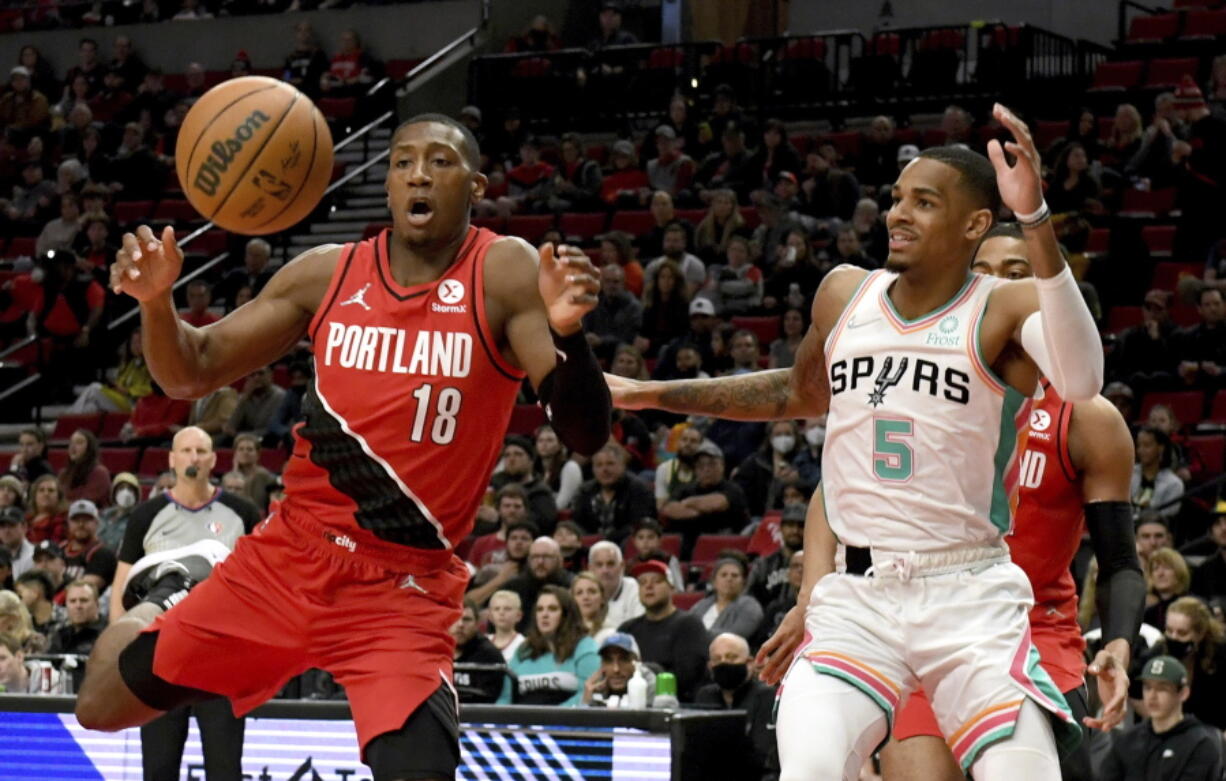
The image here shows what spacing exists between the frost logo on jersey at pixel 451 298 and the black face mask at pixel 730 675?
5126 millimetres

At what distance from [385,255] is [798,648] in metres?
1.56

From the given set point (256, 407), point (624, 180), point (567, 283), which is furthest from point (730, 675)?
point (624, 180)

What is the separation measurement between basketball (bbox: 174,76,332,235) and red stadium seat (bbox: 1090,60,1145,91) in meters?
13.1

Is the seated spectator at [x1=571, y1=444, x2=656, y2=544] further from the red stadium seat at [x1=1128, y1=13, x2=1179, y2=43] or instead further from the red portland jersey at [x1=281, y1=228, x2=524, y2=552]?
the red stadium seat at [x1=1128, y1=13, x2=1179, y2=43]

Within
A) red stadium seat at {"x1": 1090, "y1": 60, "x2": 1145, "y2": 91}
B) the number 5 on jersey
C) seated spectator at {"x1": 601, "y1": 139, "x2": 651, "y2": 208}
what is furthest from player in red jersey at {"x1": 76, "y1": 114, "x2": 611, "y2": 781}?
red stadium seat at {"x1": 1090, "y1": 60, "x2": 1145, "y2": 91}

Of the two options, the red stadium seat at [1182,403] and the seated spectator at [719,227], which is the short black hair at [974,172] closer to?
the red stadium seat at [1182,403]

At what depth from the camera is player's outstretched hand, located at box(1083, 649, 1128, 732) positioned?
171 inches

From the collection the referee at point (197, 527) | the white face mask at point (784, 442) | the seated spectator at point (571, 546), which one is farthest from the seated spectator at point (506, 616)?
the white face mask at point (784, 442)

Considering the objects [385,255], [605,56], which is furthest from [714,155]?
[385,255]

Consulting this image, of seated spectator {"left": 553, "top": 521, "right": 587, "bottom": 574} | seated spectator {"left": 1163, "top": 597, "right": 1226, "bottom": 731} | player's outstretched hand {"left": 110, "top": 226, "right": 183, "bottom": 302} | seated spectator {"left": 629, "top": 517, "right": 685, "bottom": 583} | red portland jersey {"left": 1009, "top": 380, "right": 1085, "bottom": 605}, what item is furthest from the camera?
seated spectator {"left": 553, "top": 521, "right": 587, "bottom": 574}

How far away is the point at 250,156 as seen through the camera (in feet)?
18.5

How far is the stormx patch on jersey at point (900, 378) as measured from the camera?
4.50 meters

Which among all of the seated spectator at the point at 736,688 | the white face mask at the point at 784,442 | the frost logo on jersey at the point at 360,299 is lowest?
the seated spectator at the point at 736,688

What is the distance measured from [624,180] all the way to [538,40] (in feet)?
11.8
